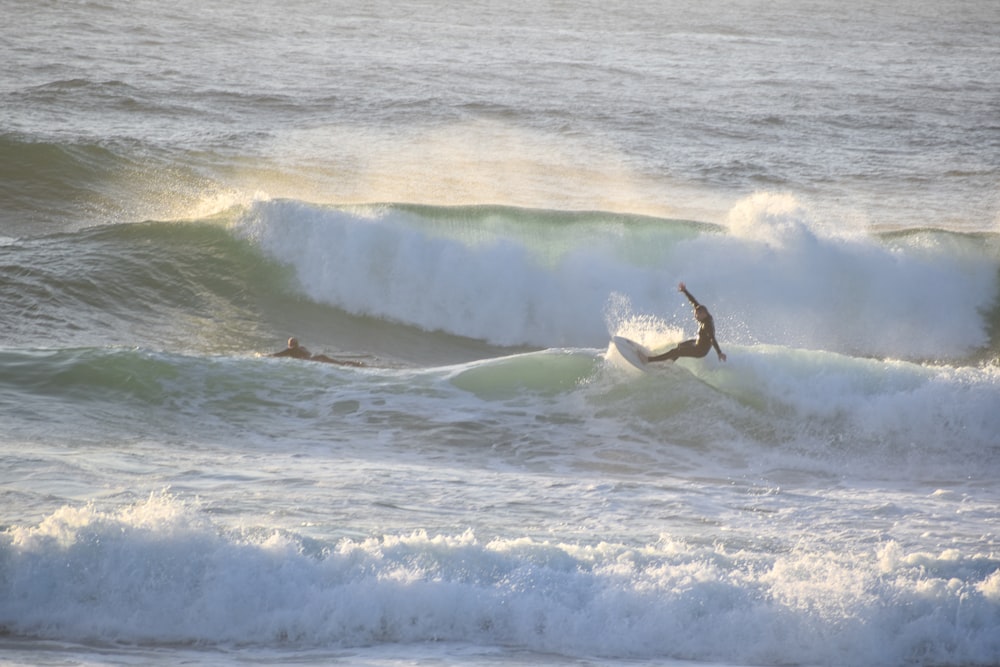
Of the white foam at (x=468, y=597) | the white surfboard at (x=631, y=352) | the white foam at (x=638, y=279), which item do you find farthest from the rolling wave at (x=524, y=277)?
the white foam at (x=468, y=597)

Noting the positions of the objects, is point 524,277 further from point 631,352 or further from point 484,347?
point 631,352

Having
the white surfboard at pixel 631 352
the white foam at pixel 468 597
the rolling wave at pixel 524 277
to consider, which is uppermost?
the rolling wave at pixel 524 277

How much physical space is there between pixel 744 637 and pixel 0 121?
21.6m

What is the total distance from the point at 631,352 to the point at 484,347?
4.89 m

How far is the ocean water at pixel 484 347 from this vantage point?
7.59m

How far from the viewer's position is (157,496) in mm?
8891

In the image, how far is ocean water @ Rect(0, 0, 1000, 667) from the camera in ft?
24.9

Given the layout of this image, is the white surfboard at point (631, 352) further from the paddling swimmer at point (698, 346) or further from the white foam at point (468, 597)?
the white foam at point (468, 597)

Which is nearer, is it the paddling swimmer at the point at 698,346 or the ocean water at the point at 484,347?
the ocean water at the point at 484,347

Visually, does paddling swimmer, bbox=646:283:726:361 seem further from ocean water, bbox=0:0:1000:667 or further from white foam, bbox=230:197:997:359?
white foam, bbox=230:197:997:359

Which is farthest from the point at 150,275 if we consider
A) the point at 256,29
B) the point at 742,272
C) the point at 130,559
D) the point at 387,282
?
the point at 256,29

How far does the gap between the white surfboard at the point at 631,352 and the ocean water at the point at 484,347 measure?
201 millimetres

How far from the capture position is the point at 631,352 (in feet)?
42.7

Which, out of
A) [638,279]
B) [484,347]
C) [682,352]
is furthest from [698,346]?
[638,279]
